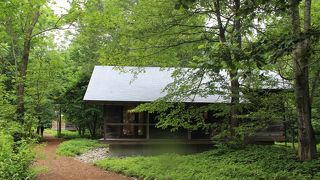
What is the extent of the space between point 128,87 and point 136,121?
2.02m

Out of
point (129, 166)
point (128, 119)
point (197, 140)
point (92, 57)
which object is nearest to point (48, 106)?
point (92, 57)

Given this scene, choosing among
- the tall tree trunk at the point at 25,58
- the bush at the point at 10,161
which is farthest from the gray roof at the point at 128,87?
the bush at the point at 10,161

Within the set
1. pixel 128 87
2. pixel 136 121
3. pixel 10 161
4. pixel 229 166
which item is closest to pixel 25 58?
pixel 10 161

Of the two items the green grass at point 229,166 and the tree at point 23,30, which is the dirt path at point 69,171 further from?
the tree at point 23,30

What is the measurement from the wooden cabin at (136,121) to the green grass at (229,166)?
4.36 m

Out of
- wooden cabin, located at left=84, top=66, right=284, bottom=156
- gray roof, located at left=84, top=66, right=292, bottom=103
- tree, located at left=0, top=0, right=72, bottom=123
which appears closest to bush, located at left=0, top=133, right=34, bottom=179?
tree, located at left=0, top=0, right=72, bottom=123

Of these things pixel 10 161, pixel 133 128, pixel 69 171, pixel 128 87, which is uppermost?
pixel 128 87

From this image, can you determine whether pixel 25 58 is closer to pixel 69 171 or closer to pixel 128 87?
pixel 69 171

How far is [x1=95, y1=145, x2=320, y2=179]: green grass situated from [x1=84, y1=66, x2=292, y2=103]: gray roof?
4405 mm

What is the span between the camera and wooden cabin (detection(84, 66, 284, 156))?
19234mm

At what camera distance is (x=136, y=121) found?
21.2 metres

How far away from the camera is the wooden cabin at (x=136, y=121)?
19234 millimetres

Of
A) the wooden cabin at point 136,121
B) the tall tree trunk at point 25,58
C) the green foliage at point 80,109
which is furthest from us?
the green foliage at point 80,109

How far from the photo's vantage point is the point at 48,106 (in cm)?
A: 3144
